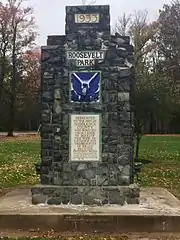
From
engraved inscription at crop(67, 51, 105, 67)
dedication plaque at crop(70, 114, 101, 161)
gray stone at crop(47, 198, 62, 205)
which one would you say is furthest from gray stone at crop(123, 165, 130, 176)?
engraved inscription at crop(67, 51, 105, 67)

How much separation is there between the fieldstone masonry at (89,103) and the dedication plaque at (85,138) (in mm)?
41

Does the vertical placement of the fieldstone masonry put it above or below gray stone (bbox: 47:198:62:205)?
above

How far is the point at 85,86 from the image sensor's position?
1034cm

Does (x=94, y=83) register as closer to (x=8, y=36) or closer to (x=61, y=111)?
(x=61, y=111)

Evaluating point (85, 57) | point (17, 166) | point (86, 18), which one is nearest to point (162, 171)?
point (17, 166)

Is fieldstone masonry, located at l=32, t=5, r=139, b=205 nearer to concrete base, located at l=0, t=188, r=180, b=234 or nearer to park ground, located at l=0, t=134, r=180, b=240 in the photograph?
concrete base, located at l=0, t=188, r=180, b=234

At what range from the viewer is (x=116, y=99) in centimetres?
1031

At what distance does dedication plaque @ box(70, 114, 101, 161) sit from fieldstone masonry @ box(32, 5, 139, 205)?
0.14ft

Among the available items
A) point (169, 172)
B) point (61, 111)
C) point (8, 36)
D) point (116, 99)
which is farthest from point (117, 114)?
point (8, 36)

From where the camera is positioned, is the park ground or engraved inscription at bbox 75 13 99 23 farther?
the park ground

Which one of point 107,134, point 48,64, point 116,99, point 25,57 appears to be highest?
point 25,57

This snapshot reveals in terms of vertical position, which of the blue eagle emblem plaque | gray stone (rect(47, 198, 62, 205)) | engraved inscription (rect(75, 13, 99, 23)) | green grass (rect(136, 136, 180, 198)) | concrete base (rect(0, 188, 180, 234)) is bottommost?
green grass (rect(136, 136, 180, 198))

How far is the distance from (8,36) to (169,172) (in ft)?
98.3

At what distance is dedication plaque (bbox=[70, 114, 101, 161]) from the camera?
10289mm
